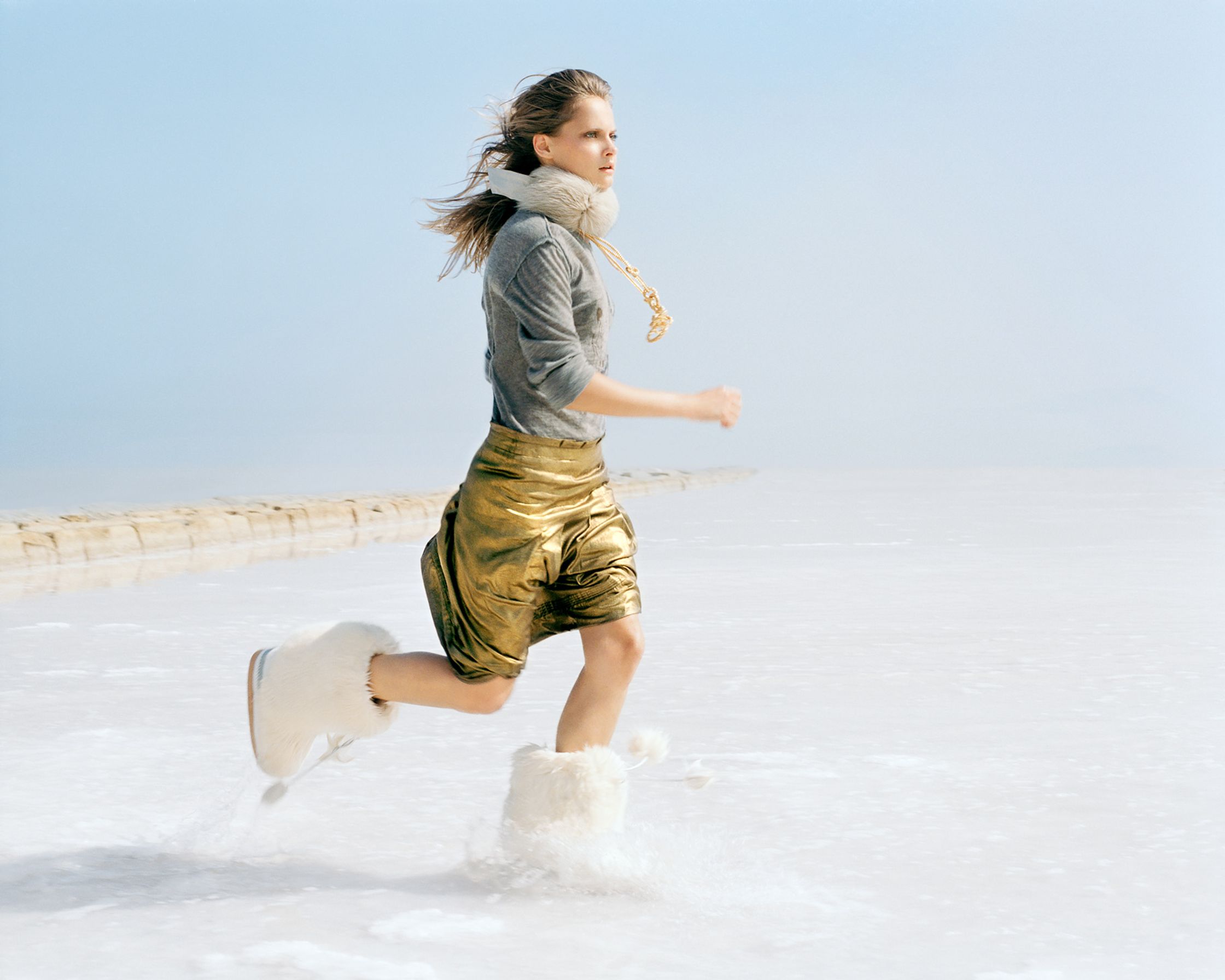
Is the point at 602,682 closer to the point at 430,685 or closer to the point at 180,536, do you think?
the point at 430,685

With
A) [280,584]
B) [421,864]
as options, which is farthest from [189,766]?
[280,584]

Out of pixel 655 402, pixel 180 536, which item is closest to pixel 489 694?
pixel 655 402

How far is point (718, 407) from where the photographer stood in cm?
175

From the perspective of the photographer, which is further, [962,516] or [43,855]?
[962,516]

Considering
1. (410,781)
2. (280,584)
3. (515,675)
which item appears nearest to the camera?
(515,675)

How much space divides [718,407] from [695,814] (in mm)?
710

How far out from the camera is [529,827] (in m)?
1.78

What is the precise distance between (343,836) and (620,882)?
485 mm

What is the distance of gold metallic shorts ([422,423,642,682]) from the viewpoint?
5.80 ft

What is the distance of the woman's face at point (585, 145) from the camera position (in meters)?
1.90

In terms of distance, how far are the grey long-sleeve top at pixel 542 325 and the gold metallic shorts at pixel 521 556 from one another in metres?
0.04

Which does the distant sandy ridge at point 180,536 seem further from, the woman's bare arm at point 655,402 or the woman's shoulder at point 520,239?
the woman's bare arm at point 655,402

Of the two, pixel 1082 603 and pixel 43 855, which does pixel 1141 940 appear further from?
pixel 1082 603

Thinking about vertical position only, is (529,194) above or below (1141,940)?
above
